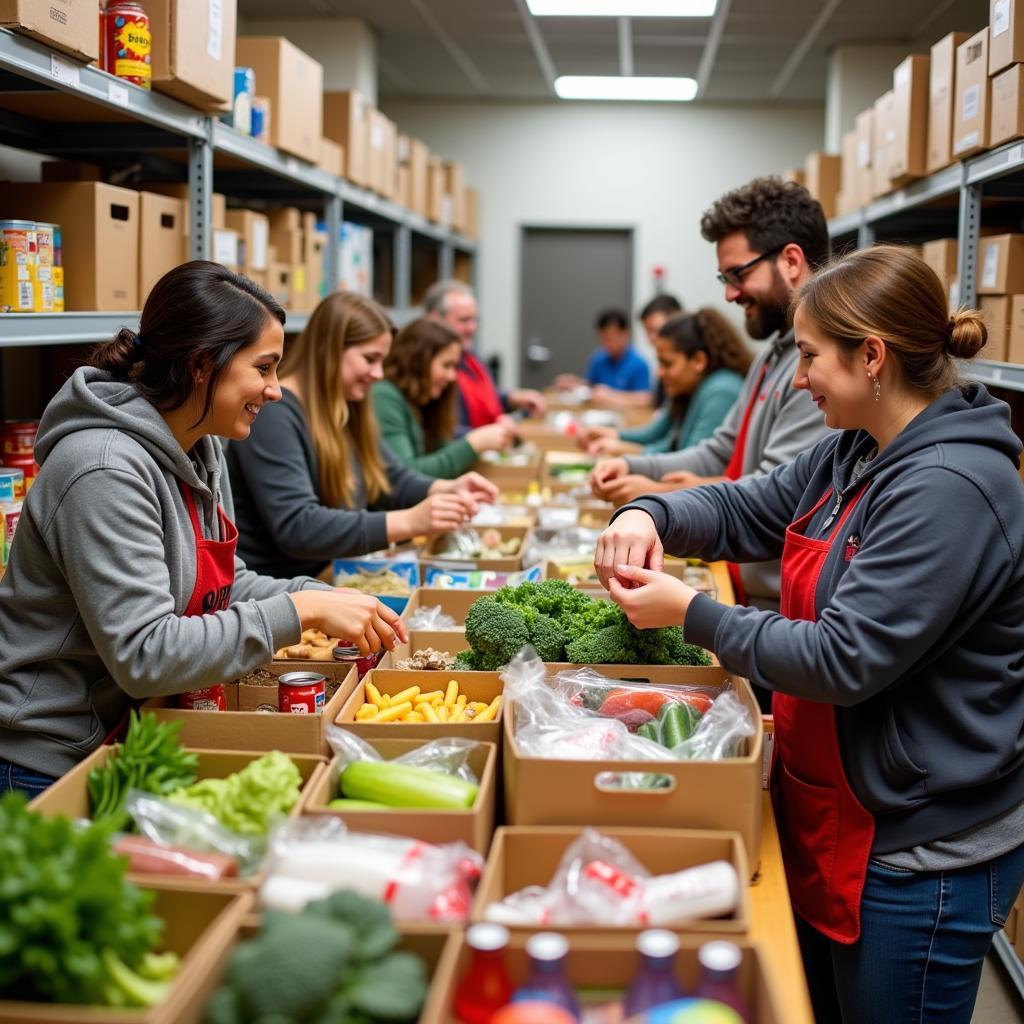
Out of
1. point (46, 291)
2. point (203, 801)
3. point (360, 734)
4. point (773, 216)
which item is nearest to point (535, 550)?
point (773, 216)

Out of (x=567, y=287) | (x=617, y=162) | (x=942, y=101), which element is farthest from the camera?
(x=567, y=287)

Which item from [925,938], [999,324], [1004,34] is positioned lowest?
[925,938]

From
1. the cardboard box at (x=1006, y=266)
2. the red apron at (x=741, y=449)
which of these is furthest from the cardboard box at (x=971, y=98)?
the red apron at (x=741, y=449)

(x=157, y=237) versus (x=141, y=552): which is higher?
(x=157, y=237)

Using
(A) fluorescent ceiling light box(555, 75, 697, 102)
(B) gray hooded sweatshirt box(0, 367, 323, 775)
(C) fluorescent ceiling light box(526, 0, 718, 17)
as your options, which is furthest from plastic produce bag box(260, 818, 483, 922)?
(A) fluorescent ceiling light box(555, 75, 697, 102)

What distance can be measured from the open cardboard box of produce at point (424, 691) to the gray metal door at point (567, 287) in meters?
9.21

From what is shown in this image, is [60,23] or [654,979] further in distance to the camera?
[60,23]

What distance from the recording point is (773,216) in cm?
306

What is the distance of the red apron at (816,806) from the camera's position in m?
1.78

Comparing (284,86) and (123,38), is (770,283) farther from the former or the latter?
(284,86)

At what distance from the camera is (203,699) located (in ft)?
6.44

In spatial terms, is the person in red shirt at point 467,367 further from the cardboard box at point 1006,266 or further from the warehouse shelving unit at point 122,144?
the cardboard box at point 1006,266

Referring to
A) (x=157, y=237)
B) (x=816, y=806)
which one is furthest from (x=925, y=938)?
(x=157, y=237)

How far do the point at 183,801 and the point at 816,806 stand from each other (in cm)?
100
